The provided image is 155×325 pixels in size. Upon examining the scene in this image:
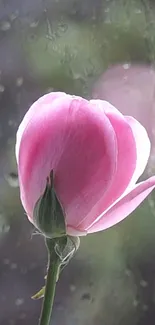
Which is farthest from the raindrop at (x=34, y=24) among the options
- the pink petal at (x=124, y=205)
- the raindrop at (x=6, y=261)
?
the pink petal at (x=124, y=205)

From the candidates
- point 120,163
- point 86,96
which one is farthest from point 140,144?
point 86,96

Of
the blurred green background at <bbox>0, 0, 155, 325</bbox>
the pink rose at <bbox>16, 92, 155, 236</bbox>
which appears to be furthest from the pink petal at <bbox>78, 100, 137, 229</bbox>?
the blurred green background at <bbox>0, 0, 155, 325</bbox>

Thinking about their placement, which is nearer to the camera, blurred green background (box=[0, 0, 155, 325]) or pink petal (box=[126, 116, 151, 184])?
pink petal (box=[126, 116, 151, 184])

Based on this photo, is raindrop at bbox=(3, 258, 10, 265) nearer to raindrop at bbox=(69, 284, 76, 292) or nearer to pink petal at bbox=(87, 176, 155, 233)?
raindrop at bbox=(69, 284, 76, 292)

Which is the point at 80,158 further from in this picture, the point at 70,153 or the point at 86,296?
the point at 86,296

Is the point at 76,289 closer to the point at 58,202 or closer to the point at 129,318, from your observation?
the point at 129,318

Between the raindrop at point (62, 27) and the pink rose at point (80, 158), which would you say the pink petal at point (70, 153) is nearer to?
the pink rose at point (80, 158)

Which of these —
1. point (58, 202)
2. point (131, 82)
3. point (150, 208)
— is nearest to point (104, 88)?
point (131, 82)
